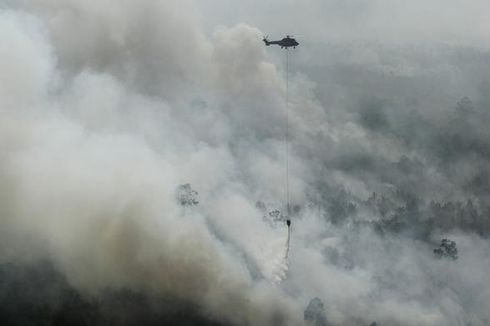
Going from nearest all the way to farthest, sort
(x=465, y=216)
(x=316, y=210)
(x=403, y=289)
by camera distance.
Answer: (x=403, y=289), (x=316, y=210), (x=465, y=216)

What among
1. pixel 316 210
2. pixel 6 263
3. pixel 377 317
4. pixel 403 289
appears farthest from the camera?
pixel 316 210

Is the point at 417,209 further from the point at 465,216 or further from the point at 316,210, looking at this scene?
the point at 316,210

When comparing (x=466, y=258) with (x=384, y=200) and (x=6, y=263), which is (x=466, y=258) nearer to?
(x=384, y=200)

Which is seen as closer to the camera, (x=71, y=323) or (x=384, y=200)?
(x=71, y=323)

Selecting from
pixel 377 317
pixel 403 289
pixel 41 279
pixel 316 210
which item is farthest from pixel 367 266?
pixel 41 279

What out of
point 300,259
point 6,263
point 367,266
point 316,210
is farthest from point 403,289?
point 6,263

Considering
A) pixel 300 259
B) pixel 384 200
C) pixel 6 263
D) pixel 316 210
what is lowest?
pixel 6 263

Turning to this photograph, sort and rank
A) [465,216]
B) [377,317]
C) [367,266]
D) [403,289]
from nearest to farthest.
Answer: [377,317] < [403,289] < [367,266] < [465,216]

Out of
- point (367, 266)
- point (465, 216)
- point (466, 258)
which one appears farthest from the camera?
point (465, 216)

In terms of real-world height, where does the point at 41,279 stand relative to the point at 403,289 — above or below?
below
